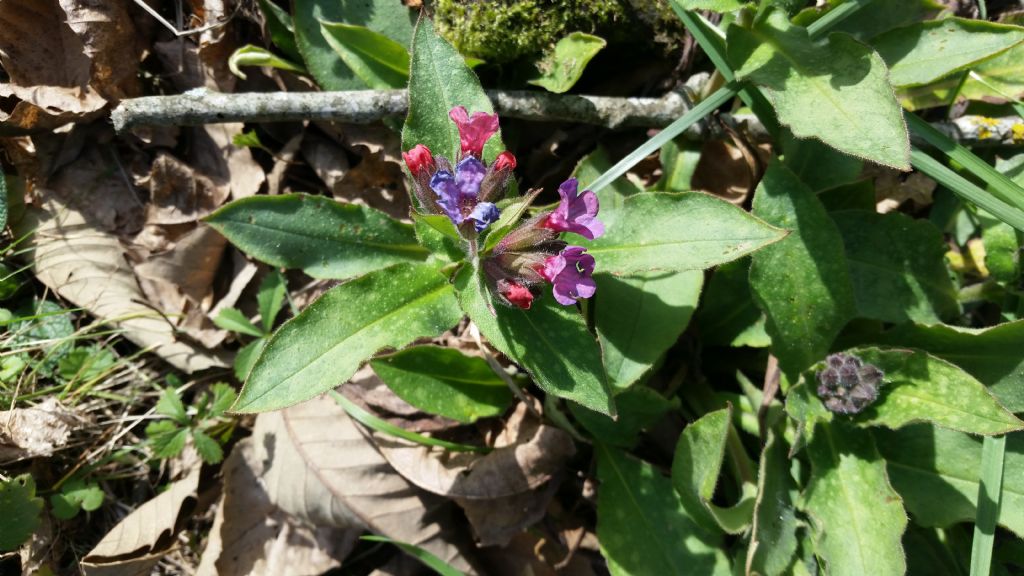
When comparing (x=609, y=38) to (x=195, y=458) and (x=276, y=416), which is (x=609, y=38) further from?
(x=195, y=458)

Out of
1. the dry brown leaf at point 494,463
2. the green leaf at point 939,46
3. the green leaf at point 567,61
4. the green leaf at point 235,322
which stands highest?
the green leaf at point 567,61

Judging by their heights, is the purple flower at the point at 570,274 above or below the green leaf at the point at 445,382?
above

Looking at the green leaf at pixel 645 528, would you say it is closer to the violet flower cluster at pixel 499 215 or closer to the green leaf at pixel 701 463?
the green leaf at pixel 701 463

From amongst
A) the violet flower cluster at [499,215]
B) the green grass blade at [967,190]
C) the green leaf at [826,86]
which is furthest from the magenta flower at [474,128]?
the green grass blade at [967,190]

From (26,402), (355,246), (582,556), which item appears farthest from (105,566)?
(582,556)

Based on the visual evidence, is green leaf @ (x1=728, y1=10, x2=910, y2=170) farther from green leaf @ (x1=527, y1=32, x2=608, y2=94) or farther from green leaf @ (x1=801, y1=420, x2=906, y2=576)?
green leaf @ (x1=801, y1=420, x2=906, y2=576)

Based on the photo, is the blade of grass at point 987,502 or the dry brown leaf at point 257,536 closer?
the blade of grass at point 987,502

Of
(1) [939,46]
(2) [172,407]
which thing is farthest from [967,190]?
(2) [172,407]
